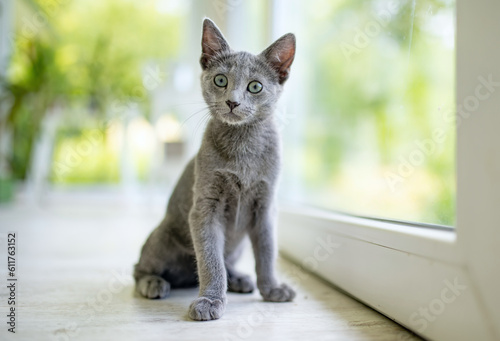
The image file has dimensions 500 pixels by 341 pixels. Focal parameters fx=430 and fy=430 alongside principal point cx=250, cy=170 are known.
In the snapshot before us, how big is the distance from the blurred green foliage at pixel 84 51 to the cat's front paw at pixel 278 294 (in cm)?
317

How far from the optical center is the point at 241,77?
1163 millimetres

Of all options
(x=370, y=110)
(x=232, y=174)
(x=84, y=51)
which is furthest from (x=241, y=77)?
(x=84, y=51)

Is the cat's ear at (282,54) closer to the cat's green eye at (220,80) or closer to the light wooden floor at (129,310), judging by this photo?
the cat's green eye at (220,80)

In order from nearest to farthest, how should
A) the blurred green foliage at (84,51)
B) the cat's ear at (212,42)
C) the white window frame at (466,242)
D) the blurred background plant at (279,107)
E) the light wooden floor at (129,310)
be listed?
the white window frame at (466,242), the light wooden floor at (129,310), the cat's ear at (212,42), the blurred background plant at (279,107), the blurred green foliage at (84,51)

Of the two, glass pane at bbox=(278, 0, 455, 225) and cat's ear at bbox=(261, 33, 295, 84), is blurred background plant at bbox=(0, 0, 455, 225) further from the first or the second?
cat's ear at bbox=(261, 33, 295, 84)

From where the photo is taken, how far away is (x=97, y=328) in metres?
0.95

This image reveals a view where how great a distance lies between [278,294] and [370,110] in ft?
4.92

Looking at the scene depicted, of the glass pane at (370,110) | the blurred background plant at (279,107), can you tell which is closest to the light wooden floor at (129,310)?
the blurred background plant at (279,107)

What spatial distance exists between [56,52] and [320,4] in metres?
3.10

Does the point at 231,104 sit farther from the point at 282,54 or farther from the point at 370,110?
the point at 370,110

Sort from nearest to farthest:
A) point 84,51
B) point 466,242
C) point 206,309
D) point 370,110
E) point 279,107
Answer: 1. point 466,242
2. point 206,309
3. point 279,107
4. point 370,110
5. point 84,51

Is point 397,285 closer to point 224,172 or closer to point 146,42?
point 224,172

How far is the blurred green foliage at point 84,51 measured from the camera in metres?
4.14

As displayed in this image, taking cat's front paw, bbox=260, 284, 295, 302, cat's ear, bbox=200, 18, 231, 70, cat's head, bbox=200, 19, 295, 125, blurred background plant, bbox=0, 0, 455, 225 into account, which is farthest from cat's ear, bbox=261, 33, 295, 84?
cat's front paw, bbox=260, 284, 295, 302
